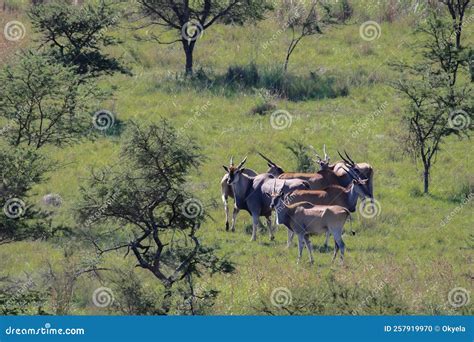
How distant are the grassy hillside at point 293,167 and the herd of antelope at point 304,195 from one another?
0.51 meters

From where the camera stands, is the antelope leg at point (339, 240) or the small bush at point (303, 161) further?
the small bush at point (303, 161)

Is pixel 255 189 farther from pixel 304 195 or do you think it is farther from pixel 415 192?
pixel 415 192

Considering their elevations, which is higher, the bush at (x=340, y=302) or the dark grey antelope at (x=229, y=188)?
the bush at (x=340, y=302)

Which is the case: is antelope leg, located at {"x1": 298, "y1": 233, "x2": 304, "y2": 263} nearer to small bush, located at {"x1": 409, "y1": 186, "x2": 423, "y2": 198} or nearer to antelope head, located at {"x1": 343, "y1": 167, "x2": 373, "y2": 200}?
antelope head, located at {"x1": 343, "y1": 167, "x2": 373, "y2": 200}

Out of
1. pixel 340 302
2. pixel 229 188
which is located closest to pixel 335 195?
pixel 229 188

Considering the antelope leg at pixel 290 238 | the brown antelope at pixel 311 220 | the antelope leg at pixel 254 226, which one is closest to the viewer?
the brown antelope at pixel 311 220

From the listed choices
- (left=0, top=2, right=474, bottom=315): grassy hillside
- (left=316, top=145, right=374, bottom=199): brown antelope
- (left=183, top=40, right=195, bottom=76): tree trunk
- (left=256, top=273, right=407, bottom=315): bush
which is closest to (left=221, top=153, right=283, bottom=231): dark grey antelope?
(left=0, top=2, right=474, bottom=315): grassy hillside

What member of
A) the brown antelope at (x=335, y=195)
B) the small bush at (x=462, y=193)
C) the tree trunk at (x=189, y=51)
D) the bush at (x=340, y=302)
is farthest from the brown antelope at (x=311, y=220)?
the tree trunk at (x=189, y=51)

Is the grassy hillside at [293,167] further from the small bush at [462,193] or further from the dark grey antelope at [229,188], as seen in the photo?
the dark grey antelope at [229,188]

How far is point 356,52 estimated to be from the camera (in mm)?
43656

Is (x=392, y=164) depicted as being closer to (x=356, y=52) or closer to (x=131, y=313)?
(x=356, y=52)

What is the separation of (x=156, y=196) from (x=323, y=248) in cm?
604

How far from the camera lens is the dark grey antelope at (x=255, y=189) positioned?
95.4 feet

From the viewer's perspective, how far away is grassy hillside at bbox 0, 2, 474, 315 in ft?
74.6
